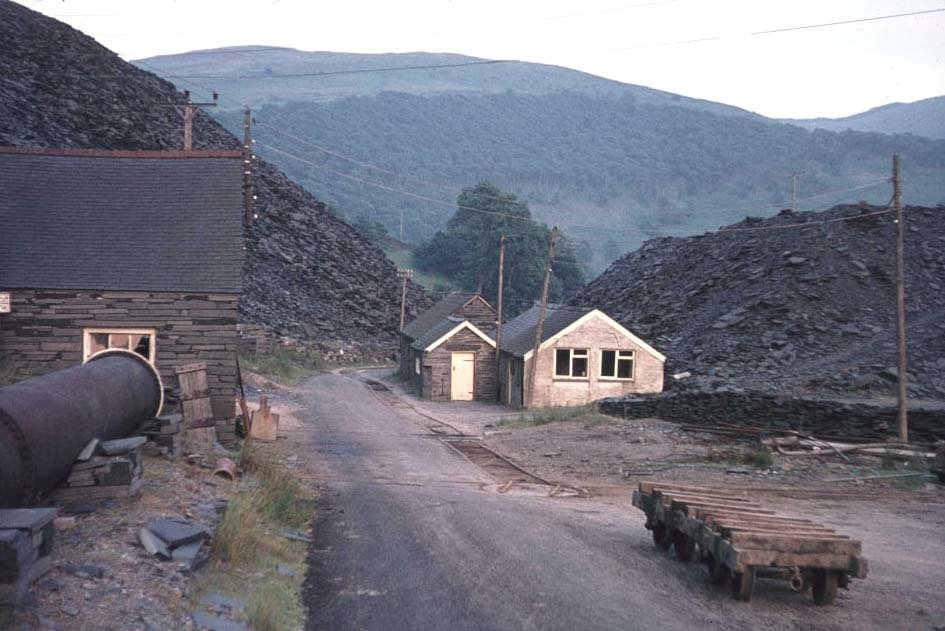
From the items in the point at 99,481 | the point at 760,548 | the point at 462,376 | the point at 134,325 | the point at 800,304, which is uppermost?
the point at 800,304

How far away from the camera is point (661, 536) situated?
12.9 metres

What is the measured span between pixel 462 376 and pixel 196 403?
89.3 feet

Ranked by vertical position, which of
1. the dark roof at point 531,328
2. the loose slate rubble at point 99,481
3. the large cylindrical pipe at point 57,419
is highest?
the dark roof at point 531,328

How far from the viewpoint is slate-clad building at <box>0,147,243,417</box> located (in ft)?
69.5

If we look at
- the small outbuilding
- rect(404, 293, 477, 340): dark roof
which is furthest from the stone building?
rect(404, 293, 477, 340): dark roof

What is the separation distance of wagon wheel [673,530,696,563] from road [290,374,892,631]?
0.21 metres

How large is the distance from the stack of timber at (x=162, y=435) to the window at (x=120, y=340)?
20.4 ft

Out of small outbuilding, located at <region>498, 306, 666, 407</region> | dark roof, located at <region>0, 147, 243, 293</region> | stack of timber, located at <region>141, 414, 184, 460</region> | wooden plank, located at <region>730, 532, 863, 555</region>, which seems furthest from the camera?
small outbuilding, located at <region>498, 306, 666, 407</region>

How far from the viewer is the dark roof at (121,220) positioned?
21531 millimetres

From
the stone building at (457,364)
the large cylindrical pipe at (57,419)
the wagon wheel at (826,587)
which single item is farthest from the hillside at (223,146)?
the wagon wheel at (826,587)

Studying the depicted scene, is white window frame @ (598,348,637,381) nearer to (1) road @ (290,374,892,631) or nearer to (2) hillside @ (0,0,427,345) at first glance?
(1) road @ (290,374,892,631)

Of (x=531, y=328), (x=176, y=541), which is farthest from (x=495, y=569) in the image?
(x=531, y=328)

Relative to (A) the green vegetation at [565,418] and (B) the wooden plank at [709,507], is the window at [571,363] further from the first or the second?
(B) the wooden plank at [709,507]

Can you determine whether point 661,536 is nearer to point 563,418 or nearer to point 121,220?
point 121,220
